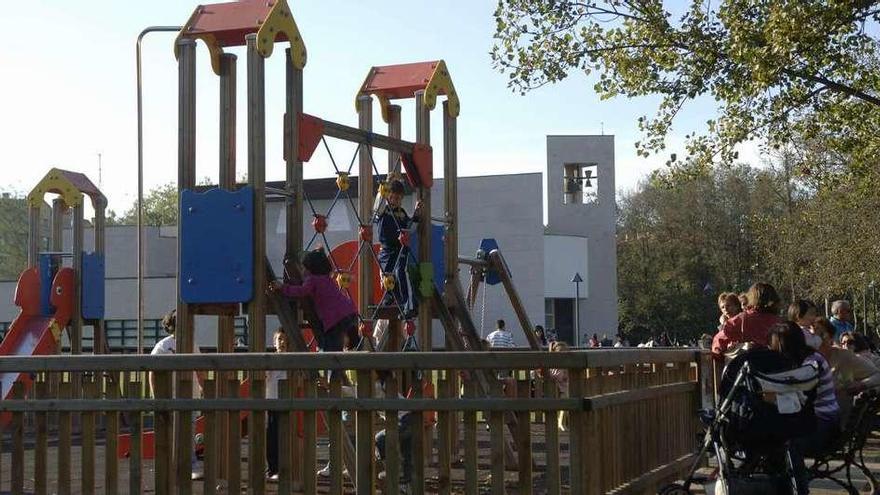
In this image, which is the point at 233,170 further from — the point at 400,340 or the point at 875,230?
the point at 875,230

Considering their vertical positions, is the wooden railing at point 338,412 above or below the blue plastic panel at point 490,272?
below

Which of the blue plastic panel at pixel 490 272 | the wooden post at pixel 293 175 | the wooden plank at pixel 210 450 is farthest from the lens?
the blue plastic panel at pixel 490 272

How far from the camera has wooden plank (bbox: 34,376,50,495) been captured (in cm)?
791

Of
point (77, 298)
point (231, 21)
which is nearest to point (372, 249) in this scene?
point (231, 21)

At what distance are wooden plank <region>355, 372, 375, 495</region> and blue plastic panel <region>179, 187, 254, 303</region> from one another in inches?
117

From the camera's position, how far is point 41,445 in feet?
26.1

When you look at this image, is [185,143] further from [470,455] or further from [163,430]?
[470,455]

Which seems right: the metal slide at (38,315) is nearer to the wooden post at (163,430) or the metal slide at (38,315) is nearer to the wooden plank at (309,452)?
the wooden post at (163,430)

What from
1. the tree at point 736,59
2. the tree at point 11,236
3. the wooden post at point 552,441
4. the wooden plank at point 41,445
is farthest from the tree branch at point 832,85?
the tree at point 11,236

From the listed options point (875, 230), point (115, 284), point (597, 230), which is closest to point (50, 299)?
point (875, 230)

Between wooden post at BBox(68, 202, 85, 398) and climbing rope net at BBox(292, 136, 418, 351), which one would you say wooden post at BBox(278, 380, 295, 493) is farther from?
wooden post at BBox(68, 202, 85, 398)

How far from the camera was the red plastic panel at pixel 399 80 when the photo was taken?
1342cm

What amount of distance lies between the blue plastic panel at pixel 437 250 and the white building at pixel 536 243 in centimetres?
3221

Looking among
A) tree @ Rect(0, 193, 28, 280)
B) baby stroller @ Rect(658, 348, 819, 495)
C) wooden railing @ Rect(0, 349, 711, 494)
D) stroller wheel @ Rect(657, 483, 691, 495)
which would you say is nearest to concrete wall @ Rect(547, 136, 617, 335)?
stroller wheel @ Rect(657, 483, 691, 495)
